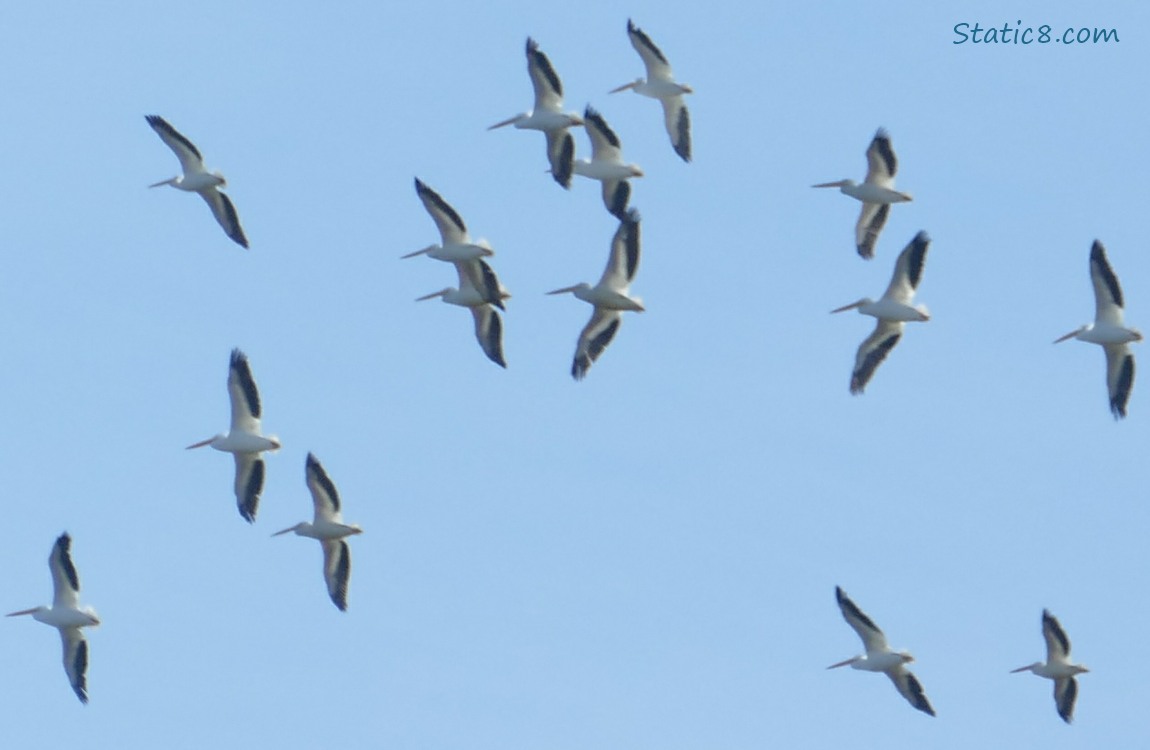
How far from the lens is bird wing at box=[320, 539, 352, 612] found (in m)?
31.0

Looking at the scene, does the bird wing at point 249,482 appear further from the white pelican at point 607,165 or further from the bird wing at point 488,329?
the white pelican at point 607,165

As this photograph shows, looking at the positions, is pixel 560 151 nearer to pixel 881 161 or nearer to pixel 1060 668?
pixel 881 161

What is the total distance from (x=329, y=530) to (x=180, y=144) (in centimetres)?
504

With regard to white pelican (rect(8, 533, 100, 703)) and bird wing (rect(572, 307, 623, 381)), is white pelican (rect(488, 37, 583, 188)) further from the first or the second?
white pelican (rect(8, 533, 100, 703))

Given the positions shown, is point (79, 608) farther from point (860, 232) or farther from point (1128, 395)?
point (1128, 395)

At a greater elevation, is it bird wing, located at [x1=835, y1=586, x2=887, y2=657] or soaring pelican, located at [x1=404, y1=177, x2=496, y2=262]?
soaring pelican, located at [x1=404, y1=177, x2=496, y2=262]

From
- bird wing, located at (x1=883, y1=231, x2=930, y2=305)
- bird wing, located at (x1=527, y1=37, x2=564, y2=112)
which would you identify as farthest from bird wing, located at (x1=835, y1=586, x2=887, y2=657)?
bird wing, located at (x1=527, y1=37, x2=564, y2=112)

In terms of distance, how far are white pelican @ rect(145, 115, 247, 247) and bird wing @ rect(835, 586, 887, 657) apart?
8242 millimetres

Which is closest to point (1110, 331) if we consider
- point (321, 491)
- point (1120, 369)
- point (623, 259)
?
point (1120, 369)

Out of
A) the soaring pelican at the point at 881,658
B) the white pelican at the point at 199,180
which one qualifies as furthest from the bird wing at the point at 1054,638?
the white pelican at the point at 199,180

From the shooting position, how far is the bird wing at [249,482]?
3022 cm

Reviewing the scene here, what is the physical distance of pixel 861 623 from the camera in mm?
30953

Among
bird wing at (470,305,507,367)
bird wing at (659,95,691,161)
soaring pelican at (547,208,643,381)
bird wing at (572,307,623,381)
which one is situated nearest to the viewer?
soaring pelican at (547,208,643,381)

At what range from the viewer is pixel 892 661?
3080cm
